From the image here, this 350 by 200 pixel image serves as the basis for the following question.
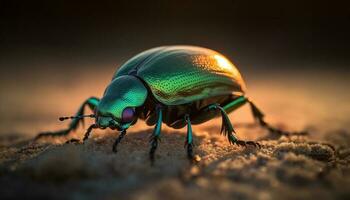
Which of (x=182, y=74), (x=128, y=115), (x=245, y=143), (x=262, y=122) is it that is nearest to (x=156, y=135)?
(x=128, y=115)

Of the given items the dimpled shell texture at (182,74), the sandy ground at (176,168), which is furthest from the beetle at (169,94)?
the sandy ground at (176,168)

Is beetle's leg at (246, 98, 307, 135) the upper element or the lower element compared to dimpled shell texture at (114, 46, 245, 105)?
lower

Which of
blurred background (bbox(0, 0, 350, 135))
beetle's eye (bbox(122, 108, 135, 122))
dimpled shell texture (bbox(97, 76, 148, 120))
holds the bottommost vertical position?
blurred background (bbox(0, 0, 350, 135))

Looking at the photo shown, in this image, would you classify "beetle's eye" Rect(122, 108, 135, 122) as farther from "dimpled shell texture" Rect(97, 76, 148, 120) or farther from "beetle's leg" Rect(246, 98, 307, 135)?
"beetle's leg" Rect(246, 98, 307, 135)

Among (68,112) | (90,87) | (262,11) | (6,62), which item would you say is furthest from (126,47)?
(68,112)

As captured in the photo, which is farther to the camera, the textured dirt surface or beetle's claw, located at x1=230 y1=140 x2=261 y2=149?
beetle's claw, located at x1=230 y1=140 x2=261 y2=149

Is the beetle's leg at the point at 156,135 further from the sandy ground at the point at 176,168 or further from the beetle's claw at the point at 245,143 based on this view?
the beetle's claw at the point at 245,143

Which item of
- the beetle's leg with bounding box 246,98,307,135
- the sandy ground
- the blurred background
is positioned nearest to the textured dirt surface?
the sandy ground

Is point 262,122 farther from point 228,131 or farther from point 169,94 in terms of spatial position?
point 169,94
